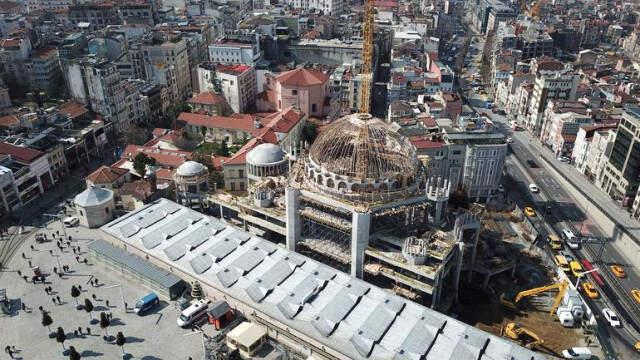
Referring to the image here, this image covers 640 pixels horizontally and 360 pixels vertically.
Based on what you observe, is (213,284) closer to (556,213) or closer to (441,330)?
(441,330)

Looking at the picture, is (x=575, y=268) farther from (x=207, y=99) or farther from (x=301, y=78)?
(x=207, y=99)

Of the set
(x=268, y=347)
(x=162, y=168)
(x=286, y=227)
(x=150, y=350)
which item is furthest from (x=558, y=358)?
(x=162, y=168)

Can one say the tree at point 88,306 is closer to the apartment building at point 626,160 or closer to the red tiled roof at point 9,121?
the red tiled roof at point 9,121

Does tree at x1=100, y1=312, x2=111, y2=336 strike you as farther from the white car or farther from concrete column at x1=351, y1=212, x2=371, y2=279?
the white car

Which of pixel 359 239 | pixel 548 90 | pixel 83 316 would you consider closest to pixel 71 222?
pixel 83 316

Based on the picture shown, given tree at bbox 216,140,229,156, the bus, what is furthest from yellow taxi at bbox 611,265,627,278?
tree at bbox 216,140,229,156
